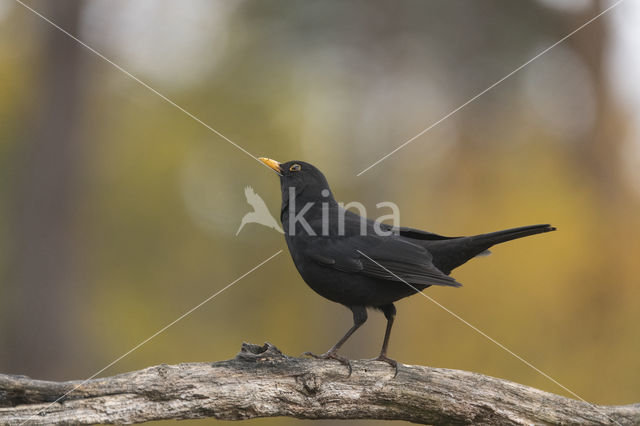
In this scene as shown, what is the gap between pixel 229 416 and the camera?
157 inches

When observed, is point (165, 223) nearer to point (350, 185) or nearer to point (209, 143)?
point (209, 143)

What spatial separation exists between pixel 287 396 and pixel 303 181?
2.11 meters

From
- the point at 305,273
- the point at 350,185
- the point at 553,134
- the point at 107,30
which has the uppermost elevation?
the point at 107,30

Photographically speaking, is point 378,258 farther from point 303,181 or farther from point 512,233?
point 303,181

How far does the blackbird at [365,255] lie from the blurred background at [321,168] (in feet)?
14.7

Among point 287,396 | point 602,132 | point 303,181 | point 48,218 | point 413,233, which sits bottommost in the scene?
point 287,396

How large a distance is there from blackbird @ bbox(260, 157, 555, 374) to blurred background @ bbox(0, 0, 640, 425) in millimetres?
4486

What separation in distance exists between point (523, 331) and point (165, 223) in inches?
402

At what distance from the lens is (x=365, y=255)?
187 inches

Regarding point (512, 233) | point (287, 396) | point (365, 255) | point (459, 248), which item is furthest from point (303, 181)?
point (287, 396)

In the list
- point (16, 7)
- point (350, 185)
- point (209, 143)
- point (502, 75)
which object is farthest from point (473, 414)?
point (209, 143)

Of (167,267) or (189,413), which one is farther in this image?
(167,267)
